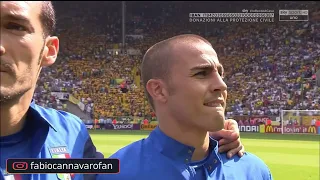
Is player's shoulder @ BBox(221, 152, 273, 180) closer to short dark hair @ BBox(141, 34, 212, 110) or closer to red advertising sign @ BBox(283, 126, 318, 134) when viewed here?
short dark hair @ BBox(141, 34, 212, 110)

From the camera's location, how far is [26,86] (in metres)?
1.79

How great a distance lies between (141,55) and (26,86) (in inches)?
1213

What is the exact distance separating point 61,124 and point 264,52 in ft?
92.3

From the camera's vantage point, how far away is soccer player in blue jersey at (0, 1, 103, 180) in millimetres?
1733

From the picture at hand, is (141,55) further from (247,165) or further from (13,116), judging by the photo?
(13,116)

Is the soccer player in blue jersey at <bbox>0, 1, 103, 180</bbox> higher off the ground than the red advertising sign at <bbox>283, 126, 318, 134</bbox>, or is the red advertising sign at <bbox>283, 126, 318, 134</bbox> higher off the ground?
the soccer player in blue jersey at <bbox>0, 1, 103, 180</bbox>

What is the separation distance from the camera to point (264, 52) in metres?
29.3

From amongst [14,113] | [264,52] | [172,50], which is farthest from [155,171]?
[264,52]

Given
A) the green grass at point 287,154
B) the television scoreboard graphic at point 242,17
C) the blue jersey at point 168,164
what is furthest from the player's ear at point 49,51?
the television scoreboard graphic at point 242,17

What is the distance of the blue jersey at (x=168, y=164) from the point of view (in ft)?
7.79

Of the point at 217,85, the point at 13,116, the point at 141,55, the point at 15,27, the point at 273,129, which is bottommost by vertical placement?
the point at 273,129

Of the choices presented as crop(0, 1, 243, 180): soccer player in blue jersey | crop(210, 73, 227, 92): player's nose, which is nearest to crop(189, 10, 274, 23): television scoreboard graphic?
crop(210, 73, 227, 92): player's nose

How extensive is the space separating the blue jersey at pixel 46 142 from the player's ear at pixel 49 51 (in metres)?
0.26

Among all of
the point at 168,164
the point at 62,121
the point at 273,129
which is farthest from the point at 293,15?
the point at 62,121
